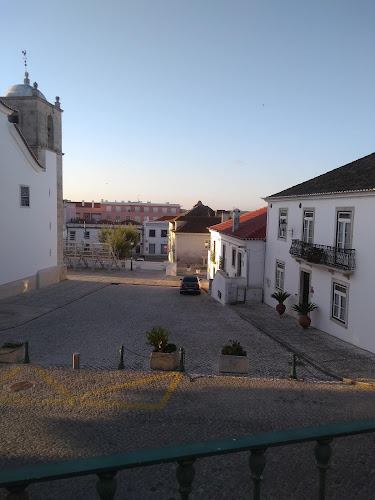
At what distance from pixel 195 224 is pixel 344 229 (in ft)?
131

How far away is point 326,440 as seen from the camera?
2.28 metres

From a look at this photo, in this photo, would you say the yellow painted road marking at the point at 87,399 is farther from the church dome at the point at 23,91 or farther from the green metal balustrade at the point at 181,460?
the church dome at the point at 23,91

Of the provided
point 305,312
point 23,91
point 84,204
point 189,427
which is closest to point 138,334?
point 305,312

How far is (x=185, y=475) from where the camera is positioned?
216 cm

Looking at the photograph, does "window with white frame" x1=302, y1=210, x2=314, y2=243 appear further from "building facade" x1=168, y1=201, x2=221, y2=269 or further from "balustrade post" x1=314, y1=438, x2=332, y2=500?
"building facade" x1=168, y1=201, x2=221, y2=269

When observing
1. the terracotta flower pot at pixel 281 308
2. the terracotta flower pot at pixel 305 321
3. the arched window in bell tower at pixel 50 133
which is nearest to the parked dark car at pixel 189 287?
the terracotta flower pot at pixel 281 308

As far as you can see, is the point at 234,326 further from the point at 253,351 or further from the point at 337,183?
the point at 337,183

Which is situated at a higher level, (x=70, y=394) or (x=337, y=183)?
(x=337, y=183)

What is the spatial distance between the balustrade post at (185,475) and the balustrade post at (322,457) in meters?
0.73

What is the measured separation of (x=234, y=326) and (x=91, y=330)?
→ 6.36m

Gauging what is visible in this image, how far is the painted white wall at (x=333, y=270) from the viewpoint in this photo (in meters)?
14.5

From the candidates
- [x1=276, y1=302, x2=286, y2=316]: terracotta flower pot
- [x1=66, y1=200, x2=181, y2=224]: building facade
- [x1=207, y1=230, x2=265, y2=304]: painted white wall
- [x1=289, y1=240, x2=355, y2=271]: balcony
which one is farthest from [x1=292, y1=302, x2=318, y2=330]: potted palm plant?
[x1=66, y1=200, x2=181, y2=224]: building facade

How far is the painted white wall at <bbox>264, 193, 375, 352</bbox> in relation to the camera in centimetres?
1448

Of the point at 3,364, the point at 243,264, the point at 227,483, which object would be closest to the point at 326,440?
the point at 227,483
